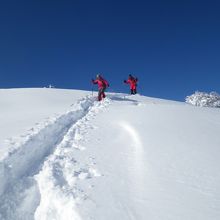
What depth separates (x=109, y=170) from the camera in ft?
20.0

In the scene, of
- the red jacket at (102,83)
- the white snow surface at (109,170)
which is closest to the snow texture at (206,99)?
the red jacket at (102,83)

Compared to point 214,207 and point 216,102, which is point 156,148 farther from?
point 216,102

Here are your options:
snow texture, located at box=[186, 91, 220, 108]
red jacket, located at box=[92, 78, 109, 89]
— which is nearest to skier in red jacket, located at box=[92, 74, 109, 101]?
red jacket, located at box=[92, 78, 109, 89]

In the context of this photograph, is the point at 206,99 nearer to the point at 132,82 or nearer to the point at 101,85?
the point at 132,82

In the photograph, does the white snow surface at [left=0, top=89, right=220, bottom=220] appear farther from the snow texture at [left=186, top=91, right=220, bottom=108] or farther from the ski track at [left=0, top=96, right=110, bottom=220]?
the snow texture at [left=186, top=91, right=220, bottom=108]

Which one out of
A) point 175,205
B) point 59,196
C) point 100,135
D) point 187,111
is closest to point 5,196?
point 59,196

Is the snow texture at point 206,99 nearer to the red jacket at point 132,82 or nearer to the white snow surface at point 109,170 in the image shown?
the red jacket at point 132,82

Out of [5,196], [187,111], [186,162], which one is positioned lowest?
[5,196]

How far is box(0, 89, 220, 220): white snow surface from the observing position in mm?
4566

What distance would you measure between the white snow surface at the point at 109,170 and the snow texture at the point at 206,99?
238ft

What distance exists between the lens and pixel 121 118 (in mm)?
11602

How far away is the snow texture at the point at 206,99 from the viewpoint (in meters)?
80.7

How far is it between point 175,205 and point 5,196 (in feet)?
8.71

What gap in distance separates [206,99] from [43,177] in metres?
80.9
